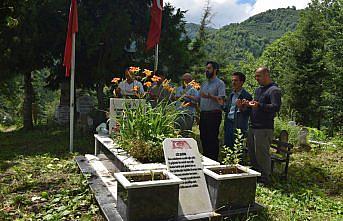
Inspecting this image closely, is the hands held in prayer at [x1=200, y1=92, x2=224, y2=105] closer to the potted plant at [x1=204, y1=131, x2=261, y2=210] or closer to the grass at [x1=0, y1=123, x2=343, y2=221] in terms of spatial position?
the grass at [x1=0, y1=123, x2=343, y2=221]

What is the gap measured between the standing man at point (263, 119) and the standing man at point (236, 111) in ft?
1.33

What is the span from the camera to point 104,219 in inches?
121

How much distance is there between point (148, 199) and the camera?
106 inches

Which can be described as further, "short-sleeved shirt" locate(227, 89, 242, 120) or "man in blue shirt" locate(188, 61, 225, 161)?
"short-sleeved shirt" locate(227, 89, 242, 120)

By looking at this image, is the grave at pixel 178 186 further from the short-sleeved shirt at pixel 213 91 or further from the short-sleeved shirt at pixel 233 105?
the short-sleeved shirt at pixel 233 105

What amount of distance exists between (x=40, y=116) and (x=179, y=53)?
9.27 m

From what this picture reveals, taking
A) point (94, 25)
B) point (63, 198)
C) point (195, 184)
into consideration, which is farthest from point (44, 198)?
point (94, 25)

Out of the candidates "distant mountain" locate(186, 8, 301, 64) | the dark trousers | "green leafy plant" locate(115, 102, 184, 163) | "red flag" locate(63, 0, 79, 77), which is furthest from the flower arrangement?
"distant mountain" locate(186, 8, 301, 64)

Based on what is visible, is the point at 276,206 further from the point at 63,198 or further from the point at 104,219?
the point at 63,198

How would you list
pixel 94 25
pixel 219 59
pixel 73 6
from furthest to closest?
pixel 219 59 < pixel 94 25 < pixel 73 6

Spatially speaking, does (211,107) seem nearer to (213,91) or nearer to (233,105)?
(213,91)

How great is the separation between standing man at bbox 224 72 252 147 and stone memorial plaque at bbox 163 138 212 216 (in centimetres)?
194

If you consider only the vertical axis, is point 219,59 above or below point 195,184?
above

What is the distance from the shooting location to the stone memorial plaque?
3086 millimetres
